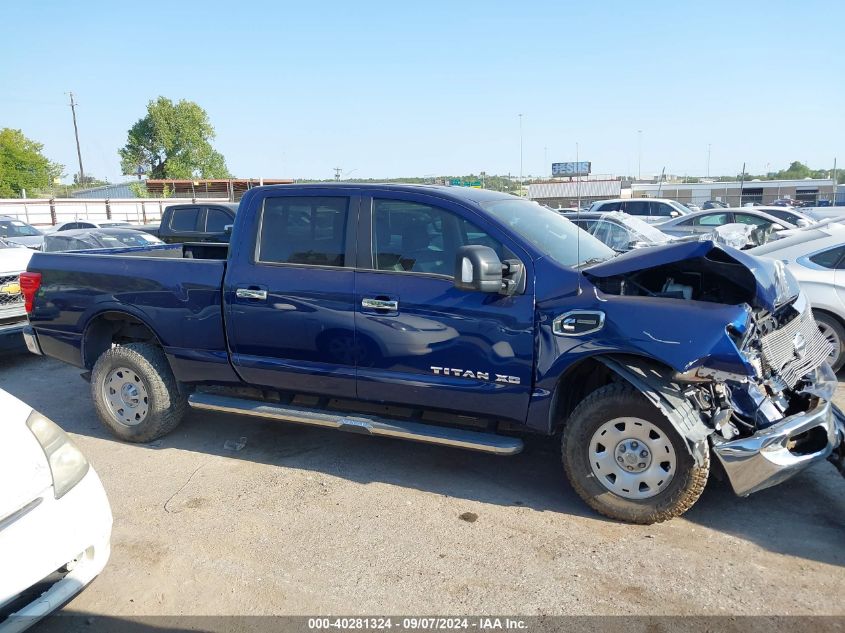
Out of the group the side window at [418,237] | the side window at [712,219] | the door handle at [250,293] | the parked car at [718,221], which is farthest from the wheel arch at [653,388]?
the side window at [712,219]

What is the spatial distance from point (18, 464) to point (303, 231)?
7.90ft

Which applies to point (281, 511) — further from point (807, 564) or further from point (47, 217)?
point (47, 217)

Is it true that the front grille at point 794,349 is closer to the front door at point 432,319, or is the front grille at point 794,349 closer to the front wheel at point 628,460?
the front wheel at point 628,460

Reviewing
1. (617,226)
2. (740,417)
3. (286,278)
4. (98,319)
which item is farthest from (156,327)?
(617,226)

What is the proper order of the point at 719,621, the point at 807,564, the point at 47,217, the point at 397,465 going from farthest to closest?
the point at 47,217
the point at 397,465
the point at 807,564
the point at 719,621

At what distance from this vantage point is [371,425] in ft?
13.9

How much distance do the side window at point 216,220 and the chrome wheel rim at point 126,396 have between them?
780 cm

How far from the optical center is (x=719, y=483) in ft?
13.8

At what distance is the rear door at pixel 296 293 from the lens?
4.32 metres

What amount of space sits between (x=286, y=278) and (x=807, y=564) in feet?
11.5

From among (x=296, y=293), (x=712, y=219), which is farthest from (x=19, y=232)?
(x=712, y=219)

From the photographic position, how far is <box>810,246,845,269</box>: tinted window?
6.38m

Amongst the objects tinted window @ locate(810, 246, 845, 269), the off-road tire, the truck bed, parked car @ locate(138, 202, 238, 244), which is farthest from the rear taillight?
tinted window @ locate(810, 246, 845, 269)

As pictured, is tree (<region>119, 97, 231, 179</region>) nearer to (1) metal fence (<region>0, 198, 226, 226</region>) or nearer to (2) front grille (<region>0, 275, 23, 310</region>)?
(1) metal fence (<region>0, 198, 226, 226</region>)
